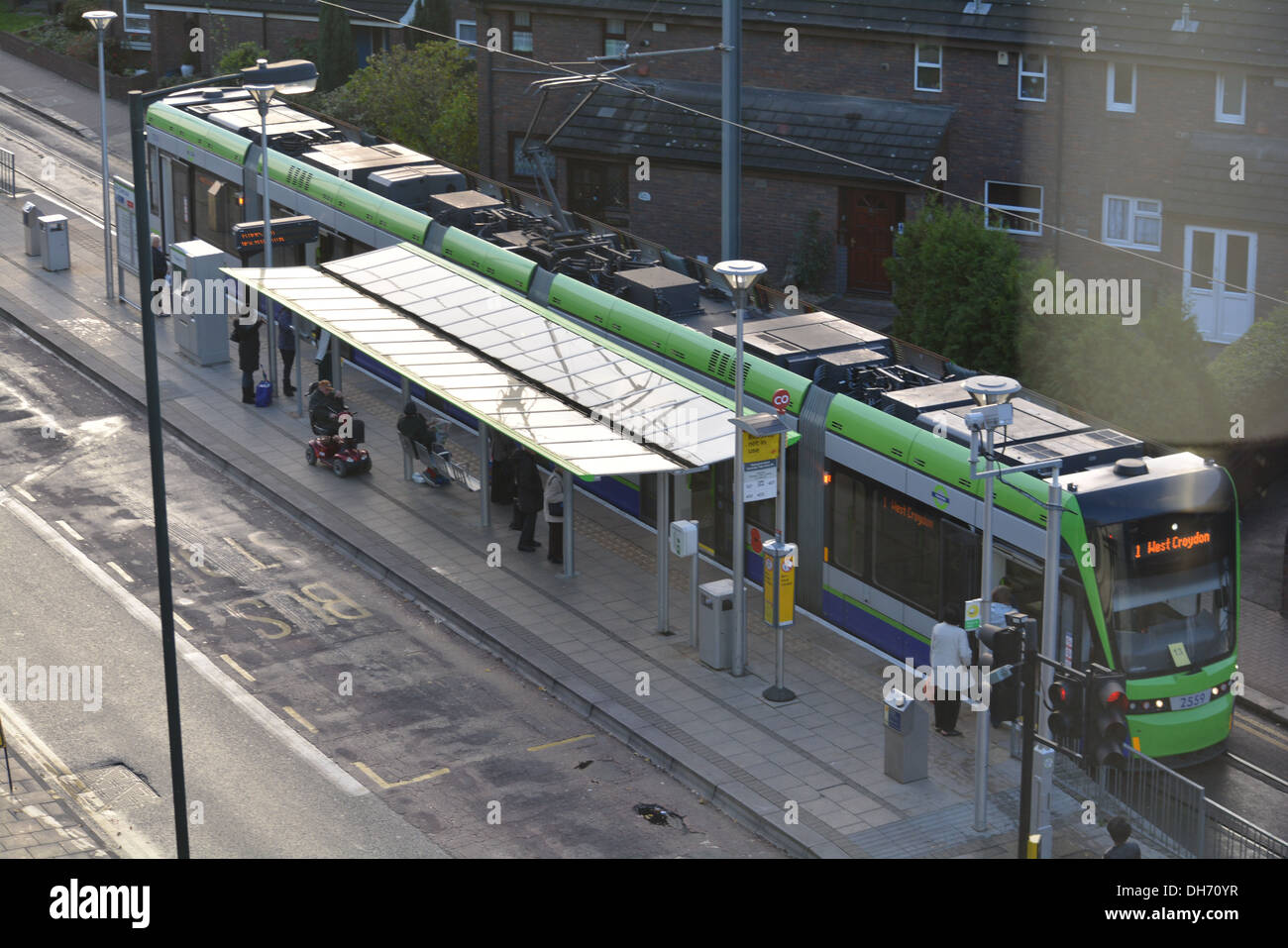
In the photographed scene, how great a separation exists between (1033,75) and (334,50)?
66.8 ft

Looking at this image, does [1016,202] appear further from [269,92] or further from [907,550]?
[907,550]

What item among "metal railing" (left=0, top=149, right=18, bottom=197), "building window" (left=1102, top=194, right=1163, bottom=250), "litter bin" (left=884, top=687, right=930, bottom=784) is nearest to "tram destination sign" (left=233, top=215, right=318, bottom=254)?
"building window" (left=1102, top=194, right=1163, bottom=250)

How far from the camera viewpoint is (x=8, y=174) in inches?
1837

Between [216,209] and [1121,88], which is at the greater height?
[1121,88]

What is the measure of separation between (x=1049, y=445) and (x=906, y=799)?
170 inches

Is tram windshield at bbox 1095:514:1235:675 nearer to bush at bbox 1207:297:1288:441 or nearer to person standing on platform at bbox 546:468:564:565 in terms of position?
bush at bbox 1207:297:1288:441

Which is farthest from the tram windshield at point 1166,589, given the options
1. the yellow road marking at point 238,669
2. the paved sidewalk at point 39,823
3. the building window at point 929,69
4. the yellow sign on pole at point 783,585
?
the building window at point 929,69

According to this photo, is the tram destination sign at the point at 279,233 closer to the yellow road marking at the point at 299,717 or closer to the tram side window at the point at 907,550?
the yellow road marking at the point at 299,717

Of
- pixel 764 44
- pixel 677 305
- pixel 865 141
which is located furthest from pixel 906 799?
pixel 764 44

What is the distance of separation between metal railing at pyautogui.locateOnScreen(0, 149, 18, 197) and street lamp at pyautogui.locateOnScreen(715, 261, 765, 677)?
28612 millimetres

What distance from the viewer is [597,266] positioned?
29641 mm

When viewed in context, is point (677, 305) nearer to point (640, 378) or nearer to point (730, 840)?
point (640, 378)

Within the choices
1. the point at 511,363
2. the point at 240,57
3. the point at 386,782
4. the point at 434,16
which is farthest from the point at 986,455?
the point at 240,57

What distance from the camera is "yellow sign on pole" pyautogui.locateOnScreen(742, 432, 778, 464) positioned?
867 inches
